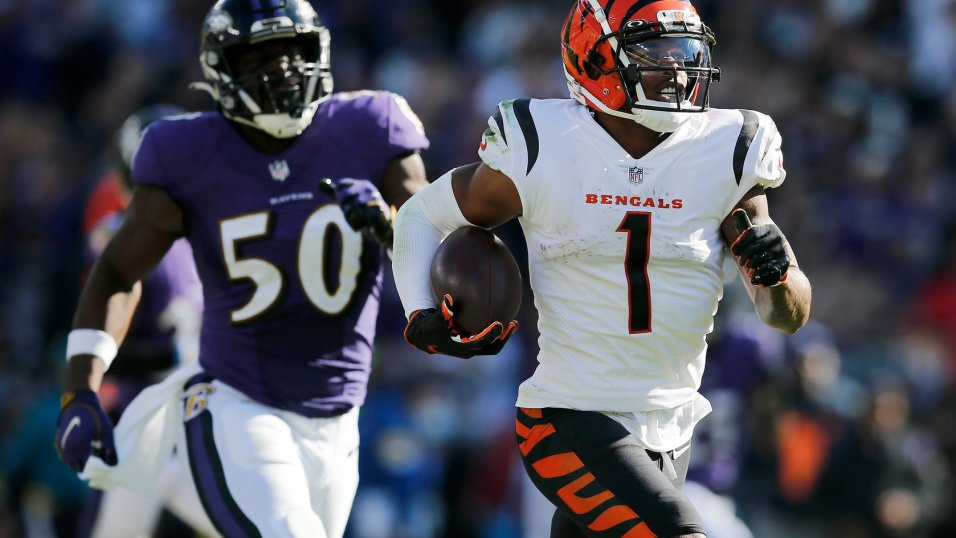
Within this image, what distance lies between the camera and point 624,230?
154 inches

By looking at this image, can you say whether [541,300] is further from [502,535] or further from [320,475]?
[502,535]

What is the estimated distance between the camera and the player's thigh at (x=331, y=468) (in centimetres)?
450

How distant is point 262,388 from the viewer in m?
4.54

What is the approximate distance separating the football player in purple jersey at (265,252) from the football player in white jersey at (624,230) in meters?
0.66

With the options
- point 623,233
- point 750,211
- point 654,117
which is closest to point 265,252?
point 623,233

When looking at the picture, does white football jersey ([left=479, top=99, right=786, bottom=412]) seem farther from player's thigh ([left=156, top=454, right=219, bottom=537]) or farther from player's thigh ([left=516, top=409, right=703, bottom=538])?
player's thigh ([left=156, top=454, right=219, bottom=537])

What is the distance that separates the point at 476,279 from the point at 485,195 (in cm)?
28

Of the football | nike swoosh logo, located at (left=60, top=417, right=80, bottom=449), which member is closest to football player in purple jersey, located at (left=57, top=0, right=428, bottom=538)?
nike swoosh logo, located at (left=60, top=417, right=80, bottom=449)

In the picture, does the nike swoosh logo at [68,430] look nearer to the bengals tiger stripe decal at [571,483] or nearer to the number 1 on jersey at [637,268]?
the bengals tiger stripe decal at [571,483]

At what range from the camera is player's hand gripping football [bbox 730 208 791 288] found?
12.1ft

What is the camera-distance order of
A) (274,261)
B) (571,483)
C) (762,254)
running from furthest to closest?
(274,261) → (571,483) → (762,254)

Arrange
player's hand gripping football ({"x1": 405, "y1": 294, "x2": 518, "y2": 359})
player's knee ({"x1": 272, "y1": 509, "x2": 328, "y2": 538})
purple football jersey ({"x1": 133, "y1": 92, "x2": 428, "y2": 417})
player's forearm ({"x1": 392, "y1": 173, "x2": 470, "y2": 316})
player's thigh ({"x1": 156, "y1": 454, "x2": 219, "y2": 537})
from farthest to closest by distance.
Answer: player's thigh ({"x1": 156, "y1": 454, "x2": 219, "y2": 537}) < purple football jersey ({"x1": 133, "y1": 92, "x2": 428, "y2": 417}) < player's knee ({"x1": 272, "y1": 509, "x2": 328, "y2": 538}) < player's forearm ({"x1": 392, "y1": 173, "x2": 470, "y2": 316}) < player's hand gripping football ({"x1": 405, "y1": 294, "x2": 518, "y2": 359})

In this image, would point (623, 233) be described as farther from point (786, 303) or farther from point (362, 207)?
point (362, 207)

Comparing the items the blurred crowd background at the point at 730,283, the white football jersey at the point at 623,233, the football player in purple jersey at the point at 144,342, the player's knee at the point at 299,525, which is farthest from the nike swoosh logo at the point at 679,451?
the blurred crowd background at the point at 730,283
